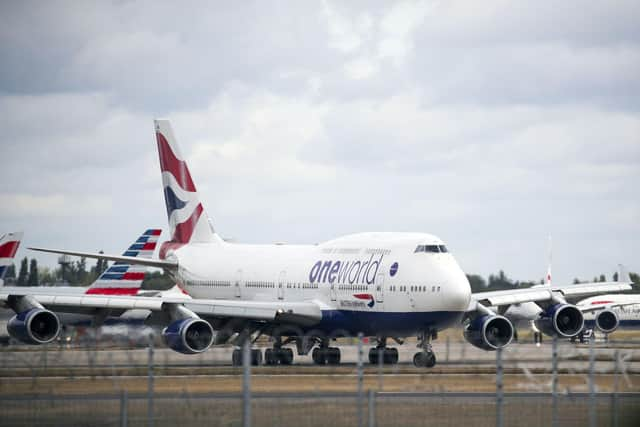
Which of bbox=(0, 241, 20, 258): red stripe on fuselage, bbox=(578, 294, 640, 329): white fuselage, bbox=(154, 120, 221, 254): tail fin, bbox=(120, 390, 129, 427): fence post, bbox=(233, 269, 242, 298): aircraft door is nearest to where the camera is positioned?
bbox=(120, 390, 129, 427): fence post

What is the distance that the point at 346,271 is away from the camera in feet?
164

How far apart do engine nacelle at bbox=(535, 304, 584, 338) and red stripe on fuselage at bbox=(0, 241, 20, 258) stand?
22.7 m

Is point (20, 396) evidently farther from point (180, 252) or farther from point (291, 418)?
point (180, 252)

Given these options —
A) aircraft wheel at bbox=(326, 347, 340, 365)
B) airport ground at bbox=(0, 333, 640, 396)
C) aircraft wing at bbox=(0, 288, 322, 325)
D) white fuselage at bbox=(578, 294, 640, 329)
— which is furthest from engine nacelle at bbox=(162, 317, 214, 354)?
white fuselage at bbox=(578, 294, 640, 329)

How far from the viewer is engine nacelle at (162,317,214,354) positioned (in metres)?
45.2

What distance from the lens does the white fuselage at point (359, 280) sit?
46.4 meters

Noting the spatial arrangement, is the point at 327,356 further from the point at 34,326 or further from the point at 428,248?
the point at 34,326

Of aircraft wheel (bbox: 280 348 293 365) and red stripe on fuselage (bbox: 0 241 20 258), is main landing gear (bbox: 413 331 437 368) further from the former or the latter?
red stripe on fuselage (bbox: 0 241 20 258)

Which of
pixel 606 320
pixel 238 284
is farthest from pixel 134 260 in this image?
pixel 606 320

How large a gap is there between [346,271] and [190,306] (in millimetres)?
6569

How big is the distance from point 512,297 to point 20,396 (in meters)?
33.6

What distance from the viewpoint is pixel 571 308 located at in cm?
5284

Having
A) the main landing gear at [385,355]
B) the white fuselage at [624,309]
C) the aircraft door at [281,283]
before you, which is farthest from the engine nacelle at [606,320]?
the main landing gear at [385,355]

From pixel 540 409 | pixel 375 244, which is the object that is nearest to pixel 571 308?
pixel 375 244
